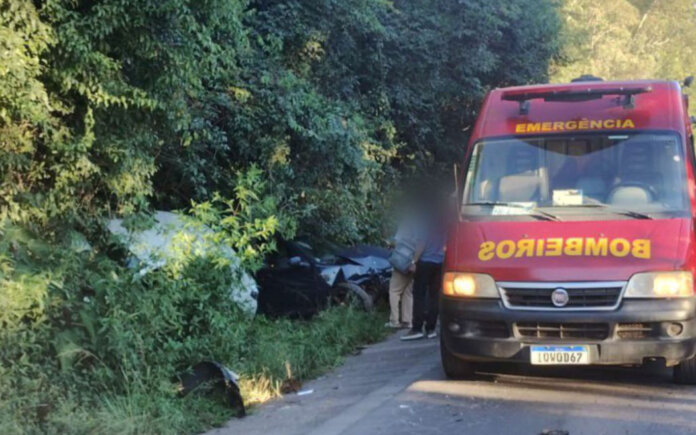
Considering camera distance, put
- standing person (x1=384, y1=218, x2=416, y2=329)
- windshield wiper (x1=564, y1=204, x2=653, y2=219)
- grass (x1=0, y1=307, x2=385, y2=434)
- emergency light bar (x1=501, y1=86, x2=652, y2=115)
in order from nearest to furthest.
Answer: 1. grass (x1=0, y1=307, x2=385, y2=434)
2. windshield wiper (x1=564, y1=204, x2=653, y2=219)
3. emergency light bar (x1=501, y1=86, x2=652, y2=115)
4. standing person (x1=384, y1=218, x2=416, y2=329)

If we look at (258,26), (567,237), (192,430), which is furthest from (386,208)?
(192,430)

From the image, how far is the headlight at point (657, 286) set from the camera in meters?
6.61

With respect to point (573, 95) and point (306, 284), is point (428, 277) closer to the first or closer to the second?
point (306, 284)

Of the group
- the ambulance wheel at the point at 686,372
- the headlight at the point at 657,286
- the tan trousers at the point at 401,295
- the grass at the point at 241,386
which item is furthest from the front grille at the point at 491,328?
the tan trousers at the point at 401,295

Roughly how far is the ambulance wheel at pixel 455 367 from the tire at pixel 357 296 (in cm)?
403

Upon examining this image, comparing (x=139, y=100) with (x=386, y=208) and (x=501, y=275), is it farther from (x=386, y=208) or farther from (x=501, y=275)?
(x=386, y=208)

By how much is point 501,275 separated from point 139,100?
11.4 ft

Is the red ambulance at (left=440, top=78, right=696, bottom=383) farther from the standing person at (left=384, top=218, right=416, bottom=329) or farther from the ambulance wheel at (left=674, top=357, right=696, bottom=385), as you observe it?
the standing person at (left=384, top=218, right=416, bottom=329)

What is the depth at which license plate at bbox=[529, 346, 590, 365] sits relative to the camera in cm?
667

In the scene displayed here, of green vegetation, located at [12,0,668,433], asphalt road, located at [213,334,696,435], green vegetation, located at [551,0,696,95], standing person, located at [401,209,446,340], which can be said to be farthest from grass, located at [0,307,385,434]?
green vegetation, located at [551,0,696,95]

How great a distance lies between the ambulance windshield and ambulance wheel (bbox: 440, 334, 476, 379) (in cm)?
130

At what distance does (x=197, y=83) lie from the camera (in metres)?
8.26

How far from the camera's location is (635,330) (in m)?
6.64

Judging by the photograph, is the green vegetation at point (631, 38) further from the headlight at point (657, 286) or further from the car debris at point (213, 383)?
the car debris at point (213, 383)
